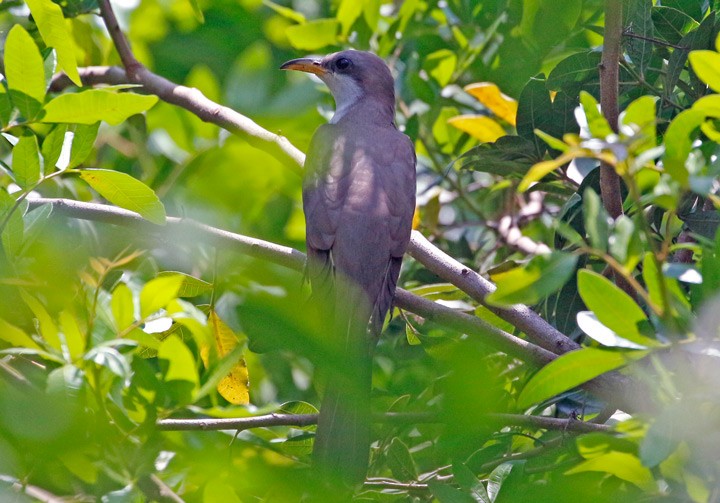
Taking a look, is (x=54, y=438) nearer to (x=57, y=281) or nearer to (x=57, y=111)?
(x=57, y=281)

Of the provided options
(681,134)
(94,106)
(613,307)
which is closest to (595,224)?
(613,307)

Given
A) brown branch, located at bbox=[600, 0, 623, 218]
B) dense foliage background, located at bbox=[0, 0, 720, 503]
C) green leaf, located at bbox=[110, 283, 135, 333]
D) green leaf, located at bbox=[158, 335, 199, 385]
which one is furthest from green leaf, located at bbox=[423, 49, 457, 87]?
green leaf, located at bbox=[158, 335, 199, 385]

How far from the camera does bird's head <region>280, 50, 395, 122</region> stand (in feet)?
15.6

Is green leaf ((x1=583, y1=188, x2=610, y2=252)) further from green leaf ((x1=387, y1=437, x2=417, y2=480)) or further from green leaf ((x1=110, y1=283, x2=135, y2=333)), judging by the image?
green leaf ((x1=387, y1=437, x2=417, y2=480))

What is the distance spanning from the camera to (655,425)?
1.58 meters

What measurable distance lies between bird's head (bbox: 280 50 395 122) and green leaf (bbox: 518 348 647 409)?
3.16m

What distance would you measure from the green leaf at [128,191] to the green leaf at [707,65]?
1.49 m

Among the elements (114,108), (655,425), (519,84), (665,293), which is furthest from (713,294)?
(519,84)

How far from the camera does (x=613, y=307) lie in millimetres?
1687

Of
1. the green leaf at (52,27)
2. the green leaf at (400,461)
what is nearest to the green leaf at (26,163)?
the green leaf at (52,27)

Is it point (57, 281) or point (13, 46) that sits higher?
point (13, 46)

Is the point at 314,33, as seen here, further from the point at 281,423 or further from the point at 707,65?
the point at 707,65

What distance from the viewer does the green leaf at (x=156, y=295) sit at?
1917 mm

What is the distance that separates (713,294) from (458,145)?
9.43ft
